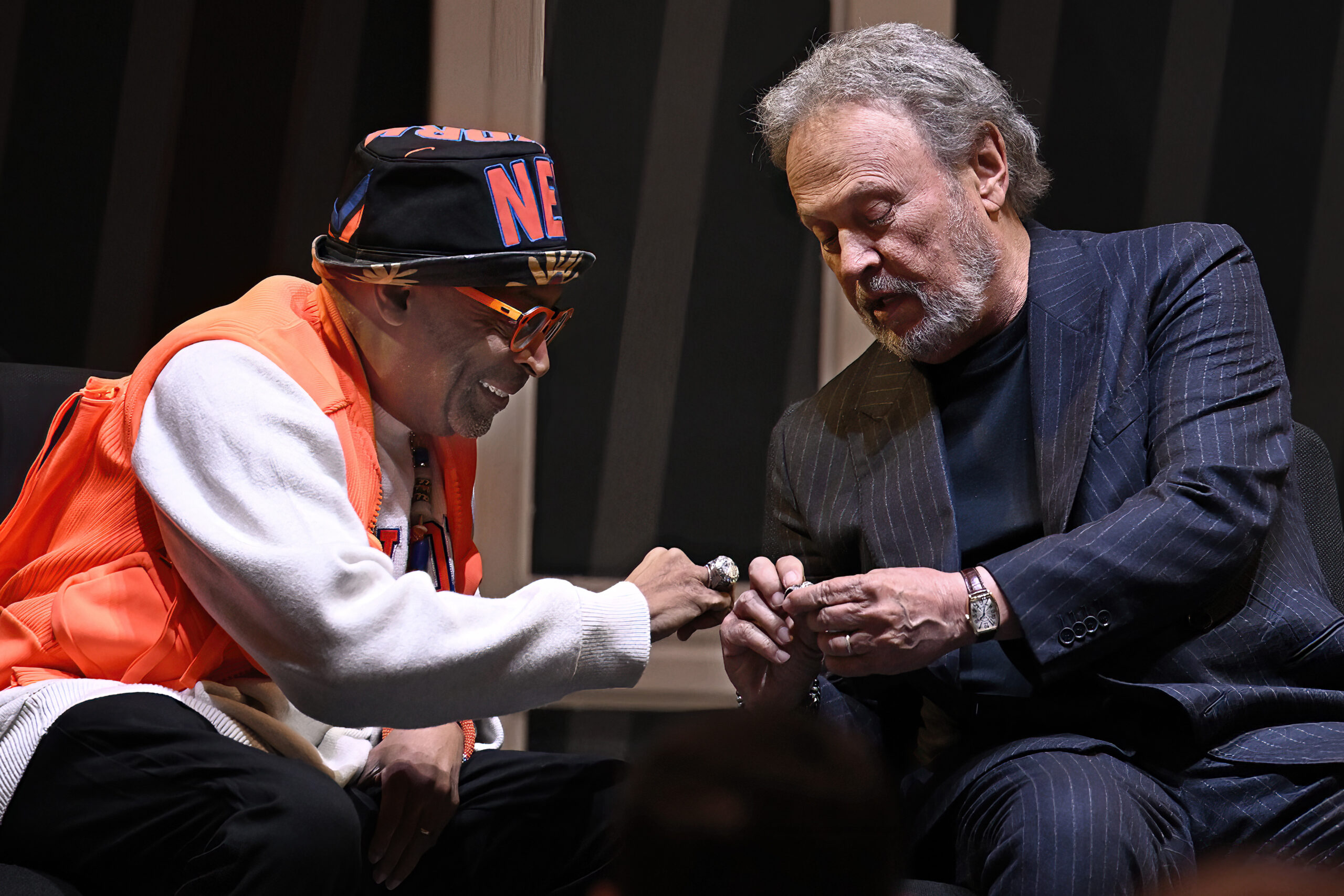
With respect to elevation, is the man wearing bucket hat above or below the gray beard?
below

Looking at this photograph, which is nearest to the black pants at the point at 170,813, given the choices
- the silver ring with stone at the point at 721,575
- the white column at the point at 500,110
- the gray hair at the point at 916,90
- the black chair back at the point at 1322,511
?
the silver ring with stone at the point at 721,575

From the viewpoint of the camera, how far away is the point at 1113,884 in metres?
1.41

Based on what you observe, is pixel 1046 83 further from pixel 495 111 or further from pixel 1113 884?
pixel 1113 884

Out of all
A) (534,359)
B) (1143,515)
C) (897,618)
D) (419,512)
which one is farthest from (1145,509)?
(419,512)

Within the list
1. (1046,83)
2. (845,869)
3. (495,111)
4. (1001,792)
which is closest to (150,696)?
(845,869)

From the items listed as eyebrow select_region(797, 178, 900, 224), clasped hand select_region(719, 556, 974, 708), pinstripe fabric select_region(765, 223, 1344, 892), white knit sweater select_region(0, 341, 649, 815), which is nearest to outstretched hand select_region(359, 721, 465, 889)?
white knit sweater select_region(0, 341, 649, 815)

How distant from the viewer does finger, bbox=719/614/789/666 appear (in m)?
1.81

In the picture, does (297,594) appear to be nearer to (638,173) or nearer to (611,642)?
(611,642)

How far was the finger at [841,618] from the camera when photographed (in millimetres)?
1638

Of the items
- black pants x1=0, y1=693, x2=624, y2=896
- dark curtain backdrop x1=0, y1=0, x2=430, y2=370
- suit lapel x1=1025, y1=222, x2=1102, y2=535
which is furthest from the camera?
dark curtain backdrop x1=0, y1=0, x2=430, y2=370

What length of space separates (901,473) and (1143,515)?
1.31 ft

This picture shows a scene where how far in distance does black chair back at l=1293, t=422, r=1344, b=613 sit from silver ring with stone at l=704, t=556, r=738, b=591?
1017 millimetres

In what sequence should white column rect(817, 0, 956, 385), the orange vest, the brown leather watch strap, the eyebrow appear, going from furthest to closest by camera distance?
white column rect(817, 0, 956, 385)
the eyebrow
the brown leather watch strap
the orange vest

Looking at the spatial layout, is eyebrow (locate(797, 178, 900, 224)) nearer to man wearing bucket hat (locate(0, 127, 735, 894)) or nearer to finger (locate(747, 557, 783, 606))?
man wearing bucket hat (locate(0, 127, 735, 894))
